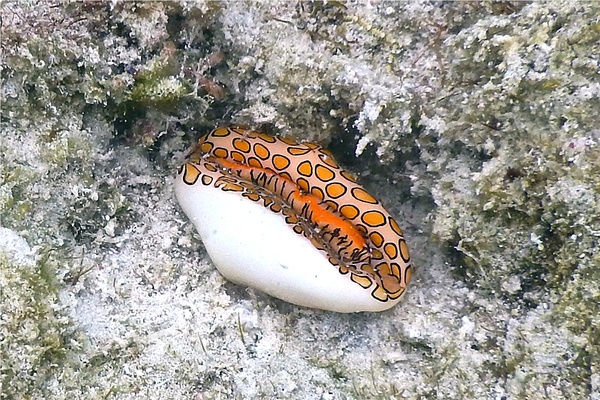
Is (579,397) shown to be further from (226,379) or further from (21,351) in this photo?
(21,351)

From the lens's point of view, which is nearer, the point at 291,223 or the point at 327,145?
the point at 291,223

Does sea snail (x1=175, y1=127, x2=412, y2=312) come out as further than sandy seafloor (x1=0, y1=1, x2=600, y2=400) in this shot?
Yes

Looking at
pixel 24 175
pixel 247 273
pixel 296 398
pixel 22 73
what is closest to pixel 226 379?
pixel 296 398

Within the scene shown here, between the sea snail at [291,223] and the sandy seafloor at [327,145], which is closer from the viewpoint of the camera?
the sandy seafloor at [327,145]
